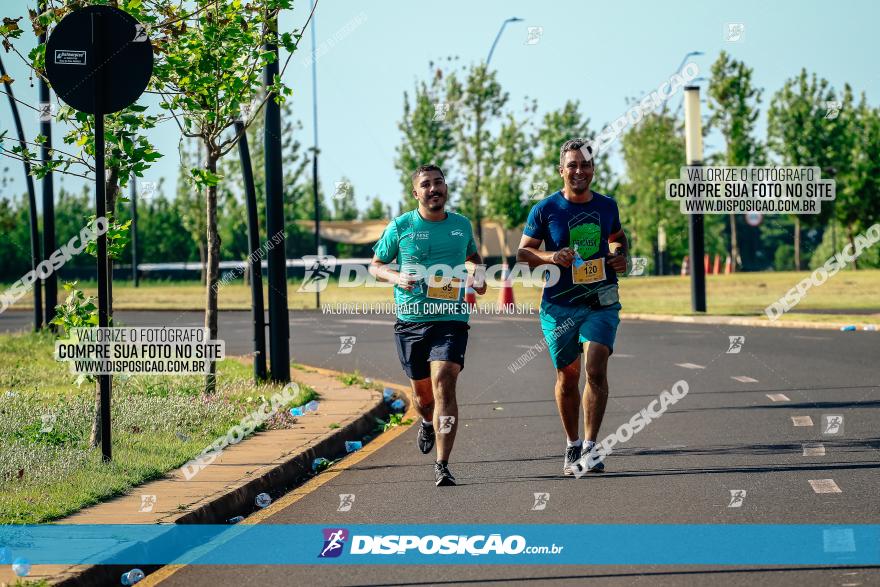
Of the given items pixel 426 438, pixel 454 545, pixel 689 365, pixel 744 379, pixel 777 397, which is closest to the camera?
pixel 454 545

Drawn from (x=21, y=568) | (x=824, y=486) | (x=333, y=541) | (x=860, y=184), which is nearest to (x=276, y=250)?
(x=333, y=541)

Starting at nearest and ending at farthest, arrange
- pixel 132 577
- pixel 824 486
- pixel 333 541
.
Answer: pixel 132 577, pixel 333 541, pixel 824 486

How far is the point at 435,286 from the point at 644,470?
75.3 inches

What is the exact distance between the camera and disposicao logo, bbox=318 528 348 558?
6.10 meters

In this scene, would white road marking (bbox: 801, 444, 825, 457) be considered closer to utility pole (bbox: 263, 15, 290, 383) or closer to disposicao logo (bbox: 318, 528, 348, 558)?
disposicao logo (bbox: 318, 528, 348, 558)

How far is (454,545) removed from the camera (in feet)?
20.1

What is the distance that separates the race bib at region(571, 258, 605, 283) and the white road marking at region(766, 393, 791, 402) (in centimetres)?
481

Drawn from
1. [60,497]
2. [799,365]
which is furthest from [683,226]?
[60,497]

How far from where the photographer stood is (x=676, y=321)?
2688 cm

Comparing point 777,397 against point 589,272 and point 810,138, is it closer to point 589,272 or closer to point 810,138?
point 589,272

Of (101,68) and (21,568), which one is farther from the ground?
(101,68)

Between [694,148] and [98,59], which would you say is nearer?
[98,59]

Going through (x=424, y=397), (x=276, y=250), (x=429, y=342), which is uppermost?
(x=276, y=250)

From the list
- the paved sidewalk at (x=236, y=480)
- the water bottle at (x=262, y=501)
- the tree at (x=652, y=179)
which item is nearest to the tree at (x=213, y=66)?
the paved sidewalk at (x=236, y=480)
